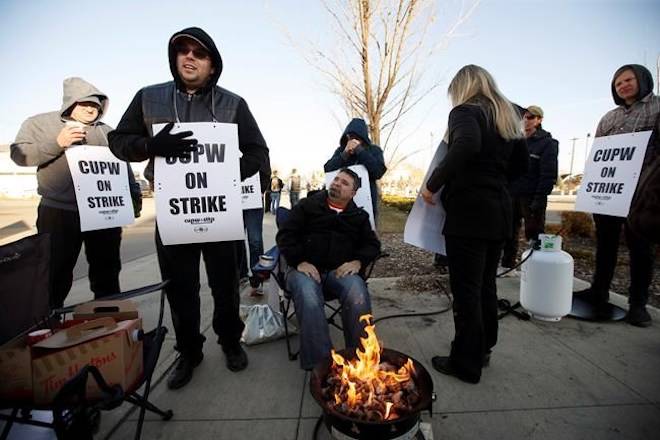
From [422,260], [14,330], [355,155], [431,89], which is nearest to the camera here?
[14,330]

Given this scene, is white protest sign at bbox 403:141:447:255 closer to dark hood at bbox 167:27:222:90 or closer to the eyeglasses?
dark hood at bbox 167:27:222:90

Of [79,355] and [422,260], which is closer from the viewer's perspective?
[79,355]

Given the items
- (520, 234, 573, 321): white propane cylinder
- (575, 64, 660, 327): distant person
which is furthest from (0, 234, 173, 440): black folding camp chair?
(575, 64, 660, 327): distant person

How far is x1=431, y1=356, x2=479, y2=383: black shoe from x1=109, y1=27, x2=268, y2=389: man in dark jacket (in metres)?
1.39

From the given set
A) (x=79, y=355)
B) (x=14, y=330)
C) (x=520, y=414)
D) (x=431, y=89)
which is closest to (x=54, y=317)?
(x=14, y=330)

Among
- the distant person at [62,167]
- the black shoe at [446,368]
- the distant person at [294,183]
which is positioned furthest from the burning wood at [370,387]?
the distant person at [294,183]

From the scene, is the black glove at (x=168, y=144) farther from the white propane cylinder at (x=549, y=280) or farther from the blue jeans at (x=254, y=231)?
the white propane cylinder at (x=549, y=280)

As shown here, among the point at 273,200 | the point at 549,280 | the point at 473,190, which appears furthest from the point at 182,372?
the point at 273,200

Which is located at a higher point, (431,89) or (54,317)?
(431,89)

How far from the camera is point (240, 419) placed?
1.99m

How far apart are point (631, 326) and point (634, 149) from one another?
5.10ft

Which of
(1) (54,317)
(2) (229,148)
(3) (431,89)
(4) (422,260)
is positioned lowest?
(4) (422,260)

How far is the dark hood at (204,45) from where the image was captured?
6.91ft

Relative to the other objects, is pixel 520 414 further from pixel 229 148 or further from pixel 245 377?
pixel 229 148
